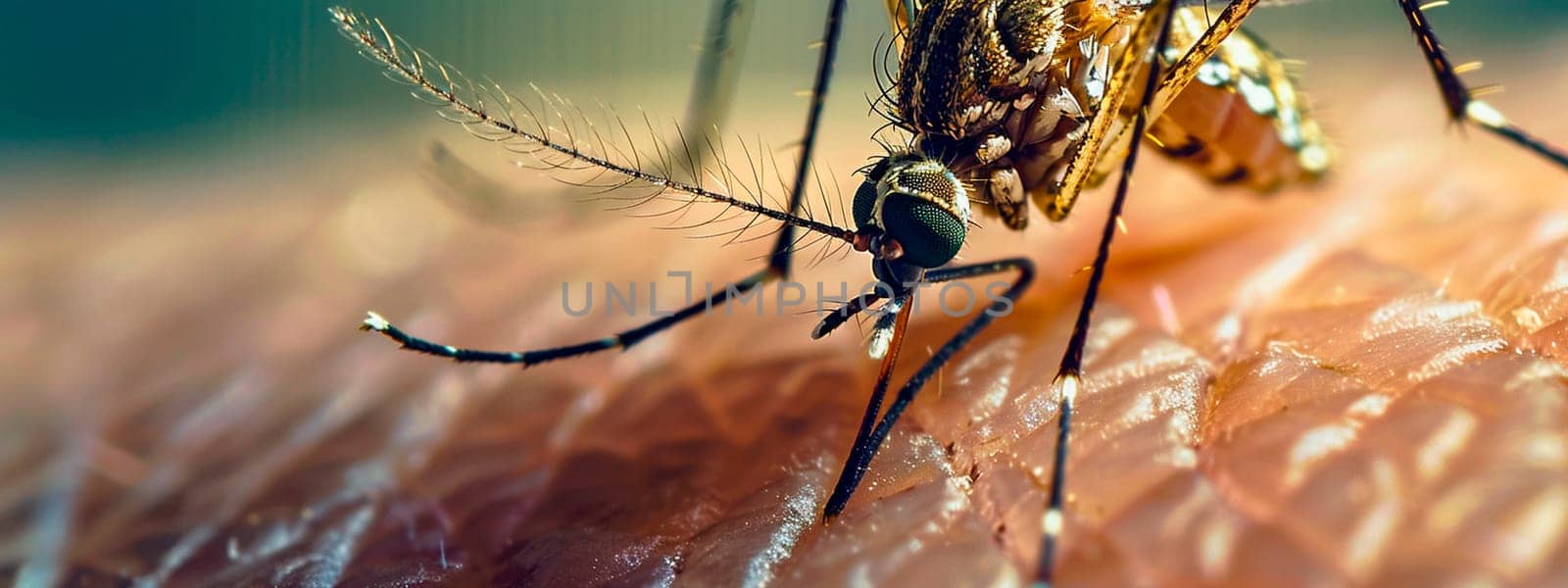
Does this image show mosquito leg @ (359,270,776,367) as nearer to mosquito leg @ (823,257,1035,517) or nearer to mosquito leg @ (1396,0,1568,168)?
mosquito leg @ (823,257,1035,517)

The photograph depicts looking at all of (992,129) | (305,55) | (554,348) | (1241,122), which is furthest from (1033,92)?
(305,55)

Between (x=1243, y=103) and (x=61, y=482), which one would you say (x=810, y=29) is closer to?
(x=1243, y=103)

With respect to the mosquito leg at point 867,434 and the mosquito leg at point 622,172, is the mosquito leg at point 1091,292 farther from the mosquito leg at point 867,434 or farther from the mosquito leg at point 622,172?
the mosquito leg at point 622,172

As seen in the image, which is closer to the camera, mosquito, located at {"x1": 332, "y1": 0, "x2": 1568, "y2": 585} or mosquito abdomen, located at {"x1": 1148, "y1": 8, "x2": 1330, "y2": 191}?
mosquito, located at {"x1": 332, "y1": 0, "x2": 1568, "y2": 585}

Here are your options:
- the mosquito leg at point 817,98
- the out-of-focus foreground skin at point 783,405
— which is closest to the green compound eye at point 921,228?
the out-of-focus foreground skin at point 783,405

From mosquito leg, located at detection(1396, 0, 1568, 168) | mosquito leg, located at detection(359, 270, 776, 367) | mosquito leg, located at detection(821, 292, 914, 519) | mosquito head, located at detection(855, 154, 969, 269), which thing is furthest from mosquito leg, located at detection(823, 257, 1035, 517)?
mosquito leg, located at detection(1396, 0, 1568, 168)

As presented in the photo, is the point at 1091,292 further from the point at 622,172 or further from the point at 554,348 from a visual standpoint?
the point at 554,348
